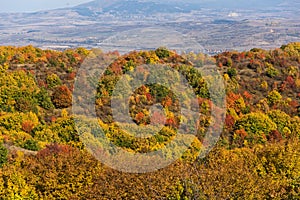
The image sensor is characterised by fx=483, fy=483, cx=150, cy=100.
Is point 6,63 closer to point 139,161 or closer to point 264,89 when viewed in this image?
point 264,89

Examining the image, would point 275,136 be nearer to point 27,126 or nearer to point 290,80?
point 290,80

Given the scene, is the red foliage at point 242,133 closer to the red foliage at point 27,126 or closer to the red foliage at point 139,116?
the red foliage at point 139,116

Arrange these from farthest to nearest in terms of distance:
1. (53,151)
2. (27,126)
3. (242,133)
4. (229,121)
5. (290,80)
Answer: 1. (290,80)
2. (229,121)
3. (242,133)
4. (27,126)
5. (53,151)

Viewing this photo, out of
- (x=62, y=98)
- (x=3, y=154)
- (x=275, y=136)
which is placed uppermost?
(x=3, y=154)

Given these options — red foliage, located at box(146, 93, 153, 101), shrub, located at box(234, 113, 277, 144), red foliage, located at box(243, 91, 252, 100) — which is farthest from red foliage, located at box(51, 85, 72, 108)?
red foliage, located at box(243, 91, 252, 100)

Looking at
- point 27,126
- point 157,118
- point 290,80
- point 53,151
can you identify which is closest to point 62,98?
point 27,126

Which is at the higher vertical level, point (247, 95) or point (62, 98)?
point (62, 98)

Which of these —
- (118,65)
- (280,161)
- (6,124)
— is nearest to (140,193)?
(280,161)

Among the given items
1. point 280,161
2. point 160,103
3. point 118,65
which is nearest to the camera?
point 280,161
